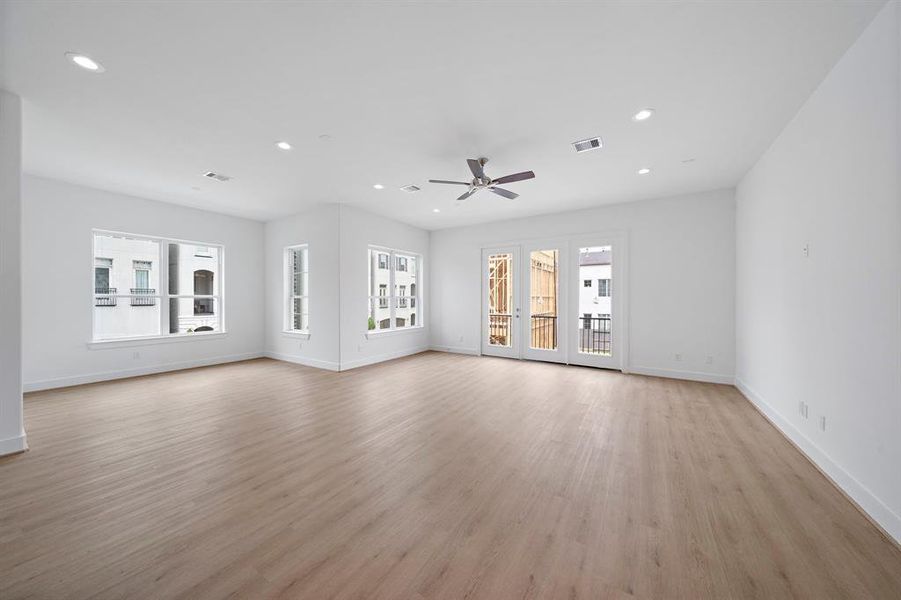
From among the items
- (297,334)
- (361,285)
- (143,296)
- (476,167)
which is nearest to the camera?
(476,167)

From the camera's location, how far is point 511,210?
20.8 ft

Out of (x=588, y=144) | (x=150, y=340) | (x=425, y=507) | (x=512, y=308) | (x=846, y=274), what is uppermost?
(x=588, y=144)

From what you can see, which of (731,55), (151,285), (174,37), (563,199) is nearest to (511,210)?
(563,199)

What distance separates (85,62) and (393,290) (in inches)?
209

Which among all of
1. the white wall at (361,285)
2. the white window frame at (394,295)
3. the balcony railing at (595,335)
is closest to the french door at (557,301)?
the balcony railing at (595,335)

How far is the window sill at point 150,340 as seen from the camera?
5.22 m

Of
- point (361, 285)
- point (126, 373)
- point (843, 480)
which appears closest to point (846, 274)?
point (843, 480)

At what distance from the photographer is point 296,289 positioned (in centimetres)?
710

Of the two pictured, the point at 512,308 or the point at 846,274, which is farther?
the point at 512,308

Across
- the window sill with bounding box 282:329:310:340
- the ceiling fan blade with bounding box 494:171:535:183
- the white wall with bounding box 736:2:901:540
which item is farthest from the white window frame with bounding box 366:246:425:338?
the white wall with bounding box 736:2:901:540

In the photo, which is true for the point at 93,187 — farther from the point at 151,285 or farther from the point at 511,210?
the point at 511,210

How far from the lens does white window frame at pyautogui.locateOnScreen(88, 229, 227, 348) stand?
5.20 m

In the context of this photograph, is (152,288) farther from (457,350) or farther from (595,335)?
(595,335)

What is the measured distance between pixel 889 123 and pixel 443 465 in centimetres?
348
